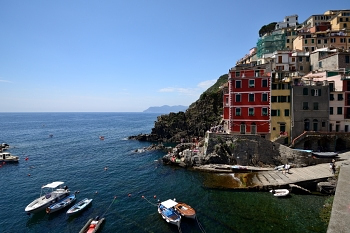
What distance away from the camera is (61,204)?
30297 mm

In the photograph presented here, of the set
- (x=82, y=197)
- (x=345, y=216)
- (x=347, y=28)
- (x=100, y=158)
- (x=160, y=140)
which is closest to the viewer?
(x=345, y=216)

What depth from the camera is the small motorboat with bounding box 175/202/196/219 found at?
25.3 m

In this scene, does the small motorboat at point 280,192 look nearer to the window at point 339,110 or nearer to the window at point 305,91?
the window at point 305,91

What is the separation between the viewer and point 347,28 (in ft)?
219

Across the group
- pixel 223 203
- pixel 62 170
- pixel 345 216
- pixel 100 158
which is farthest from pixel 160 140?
pixel 345 216

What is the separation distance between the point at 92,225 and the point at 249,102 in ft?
112

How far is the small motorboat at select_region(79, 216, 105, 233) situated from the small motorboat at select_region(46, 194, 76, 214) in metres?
7.11

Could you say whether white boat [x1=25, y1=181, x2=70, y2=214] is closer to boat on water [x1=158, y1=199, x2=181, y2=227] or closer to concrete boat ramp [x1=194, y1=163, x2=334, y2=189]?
boat on water [x1=158, y1=199, x2=181, y2=227]

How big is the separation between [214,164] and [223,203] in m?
13.4

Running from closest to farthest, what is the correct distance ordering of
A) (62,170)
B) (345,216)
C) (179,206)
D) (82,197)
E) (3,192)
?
1. (345,216)
2. (179,206)
3. (82,197)
4. (3,192)
5. (62,170)

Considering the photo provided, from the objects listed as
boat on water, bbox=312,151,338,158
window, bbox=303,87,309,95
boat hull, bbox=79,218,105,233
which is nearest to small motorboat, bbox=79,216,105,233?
boat hull, bbox=79,218,105,233

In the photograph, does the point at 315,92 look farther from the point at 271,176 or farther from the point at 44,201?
the point at 44,201

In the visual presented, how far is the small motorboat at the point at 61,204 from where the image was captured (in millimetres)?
29178

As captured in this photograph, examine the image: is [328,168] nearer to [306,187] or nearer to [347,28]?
[306,187]
